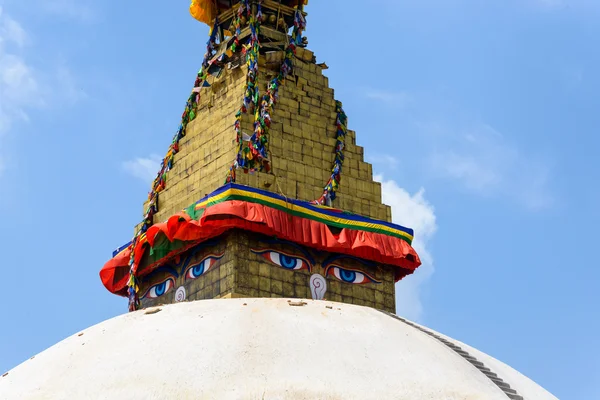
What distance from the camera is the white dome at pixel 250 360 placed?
16.0 meters

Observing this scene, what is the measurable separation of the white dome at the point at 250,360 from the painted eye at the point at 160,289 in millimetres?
7326

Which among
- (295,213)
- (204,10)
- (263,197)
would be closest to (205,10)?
(204,10)

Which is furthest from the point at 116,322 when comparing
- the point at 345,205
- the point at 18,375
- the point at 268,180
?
the point at 345,205

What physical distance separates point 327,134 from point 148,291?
6.02 meters

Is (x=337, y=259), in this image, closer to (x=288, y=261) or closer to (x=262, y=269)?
(x=288, y=261)

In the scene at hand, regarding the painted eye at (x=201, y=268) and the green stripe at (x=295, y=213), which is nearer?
the green stripe at (x=295, y=213)

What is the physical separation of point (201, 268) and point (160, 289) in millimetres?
1841

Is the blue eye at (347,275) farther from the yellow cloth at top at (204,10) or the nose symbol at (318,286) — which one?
the yellow cloth at top at (204,10)

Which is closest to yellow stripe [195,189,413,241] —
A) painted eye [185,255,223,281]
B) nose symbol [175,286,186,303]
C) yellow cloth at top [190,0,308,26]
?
painted eye [185,255,223,281]

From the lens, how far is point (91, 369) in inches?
661

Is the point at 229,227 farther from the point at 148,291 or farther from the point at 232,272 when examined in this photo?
the point at 148,291

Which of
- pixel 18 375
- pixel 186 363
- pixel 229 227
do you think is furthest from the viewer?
pixel 229 227

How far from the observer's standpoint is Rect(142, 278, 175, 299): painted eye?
2656 cm

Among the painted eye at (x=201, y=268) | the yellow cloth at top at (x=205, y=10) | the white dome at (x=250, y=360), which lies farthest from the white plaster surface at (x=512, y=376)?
the yellow cloth at top at (x=205, y=10)
